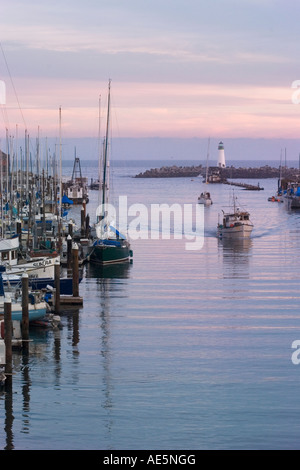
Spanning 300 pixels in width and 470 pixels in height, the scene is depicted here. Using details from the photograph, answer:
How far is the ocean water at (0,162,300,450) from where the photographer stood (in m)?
23.0

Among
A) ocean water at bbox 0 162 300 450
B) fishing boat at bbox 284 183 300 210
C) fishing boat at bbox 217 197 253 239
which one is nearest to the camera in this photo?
ocean water at bbox 0 162 300 450

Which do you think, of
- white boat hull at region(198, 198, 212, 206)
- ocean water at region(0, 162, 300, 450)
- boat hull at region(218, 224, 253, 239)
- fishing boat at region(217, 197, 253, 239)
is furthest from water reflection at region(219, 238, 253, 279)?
white boat hull at region(198, 198, 212, 206)

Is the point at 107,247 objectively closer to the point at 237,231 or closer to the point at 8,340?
the point at 237,231

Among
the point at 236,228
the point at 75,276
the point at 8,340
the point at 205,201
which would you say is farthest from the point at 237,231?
the point at 205,201

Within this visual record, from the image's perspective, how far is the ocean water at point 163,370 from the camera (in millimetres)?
23016

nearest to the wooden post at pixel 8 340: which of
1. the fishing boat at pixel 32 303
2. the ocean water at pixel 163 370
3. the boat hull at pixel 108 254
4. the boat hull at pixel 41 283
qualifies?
the ocean water at pixel 163 370

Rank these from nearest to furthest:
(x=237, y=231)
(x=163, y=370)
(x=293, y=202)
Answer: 1. (x=163, y=370)
2. (x=237, y=231)
3. (x=293, y=202)

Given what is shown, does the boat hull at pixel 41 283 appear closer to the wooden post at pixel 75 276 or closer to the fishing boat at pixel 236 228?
the wooden post at pixel 75 276

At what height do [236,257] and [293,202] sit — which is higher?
[293,202]

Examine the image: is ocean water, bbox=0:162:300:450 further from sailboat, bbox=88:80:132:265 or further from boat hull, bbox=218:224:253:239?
boat hull, bbox=218:224:253:239

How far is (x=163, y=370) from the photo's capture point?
94.4ft

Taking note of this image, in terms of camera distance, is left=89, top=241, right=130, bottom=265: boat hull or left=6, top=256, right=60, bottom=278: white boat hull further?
left=89, top=241, right=130, bottom=265: boat hull
